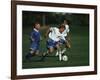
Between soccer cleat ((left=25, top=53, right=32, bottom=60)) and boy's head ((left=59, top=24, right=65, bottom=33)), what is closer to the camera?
soccer cleat ((left=25, top=53, right=32, bottom=60))

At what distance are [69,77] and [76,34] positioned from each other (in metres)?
0.39

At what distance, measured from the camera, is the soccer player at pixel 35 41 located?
6.28 ft

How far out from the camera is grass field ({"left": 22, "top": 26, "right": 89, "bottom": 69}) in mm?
1889

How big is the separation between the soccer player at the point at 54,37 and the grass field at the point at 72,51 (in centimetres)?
5

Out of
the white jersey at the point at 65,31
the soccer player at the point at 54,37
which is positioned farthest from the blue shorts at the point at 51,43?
the white jersey at the point at 65,31

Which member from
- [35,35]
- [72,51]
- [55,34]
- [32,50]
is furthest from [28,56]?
[72,51]

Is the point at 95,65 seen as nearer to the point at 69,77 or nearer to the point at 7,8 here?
the point at 69,77

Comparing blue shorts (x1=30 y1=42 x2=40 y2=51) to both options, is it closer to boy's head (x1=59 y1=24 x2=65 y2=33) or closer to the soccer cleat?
the soccer cleat

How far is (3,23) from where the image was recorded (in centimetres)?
184

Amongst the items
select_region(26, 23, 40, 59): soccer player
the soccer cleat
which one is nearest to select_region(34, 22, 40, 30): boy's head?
select_region(26, 23, 40, 59): soccer player

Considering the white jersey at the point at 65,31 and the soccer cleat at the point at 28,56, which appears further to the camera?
the white jersey at the point at 65,31

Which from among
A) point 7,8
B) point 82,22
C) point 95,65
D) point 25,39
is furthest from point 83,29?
point 7,8

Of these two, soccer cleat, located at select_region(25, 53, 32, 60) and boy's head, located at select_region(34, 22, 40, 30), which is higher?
boy's head, located at select_region(34, 22, 40, 30)

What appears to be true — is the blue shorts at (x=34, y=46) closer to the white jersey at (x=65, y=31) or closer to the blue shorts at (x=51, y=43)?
the blue shorts at (x=51, y=43)
